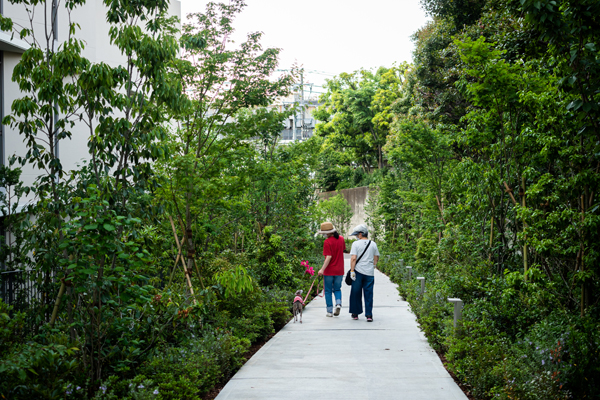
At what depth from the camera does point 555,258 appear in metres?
5.70

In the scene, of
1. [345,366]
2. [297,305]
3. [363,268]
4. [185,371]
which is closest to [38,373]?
[185,371]

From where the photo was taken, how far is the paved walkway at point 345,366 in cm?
477

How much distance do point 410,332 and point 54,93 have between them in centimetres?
592

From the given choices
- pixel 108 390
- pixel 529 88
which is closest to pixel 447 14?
pixel 529 88

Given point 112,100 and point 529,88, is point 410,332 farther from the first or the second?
point 112,100

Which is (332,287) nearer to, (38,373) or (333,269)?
(333,269)

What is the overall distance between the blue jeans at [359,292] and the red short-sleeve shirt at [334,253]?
555 mm

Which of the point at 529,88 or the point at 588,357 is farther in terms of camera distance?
the point at 529,88

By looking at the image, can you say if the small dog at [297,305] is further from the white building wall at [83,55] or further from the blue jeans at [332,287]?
the white building wall at [83,55]

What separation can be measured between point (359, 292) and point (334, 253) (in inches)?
34.2

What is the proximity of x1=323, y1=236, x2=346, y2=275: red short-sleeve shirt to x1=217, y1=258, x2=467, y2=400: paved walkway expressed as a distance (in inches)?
38.8

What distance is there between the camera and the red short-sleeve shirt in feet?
29.3

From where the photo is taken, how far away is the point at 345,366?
5680 millimetres

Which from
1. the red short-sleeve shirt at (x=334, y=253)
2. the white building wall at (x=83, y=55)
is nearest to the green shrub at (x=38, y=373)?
the white building wall at (x=83, y=55)
